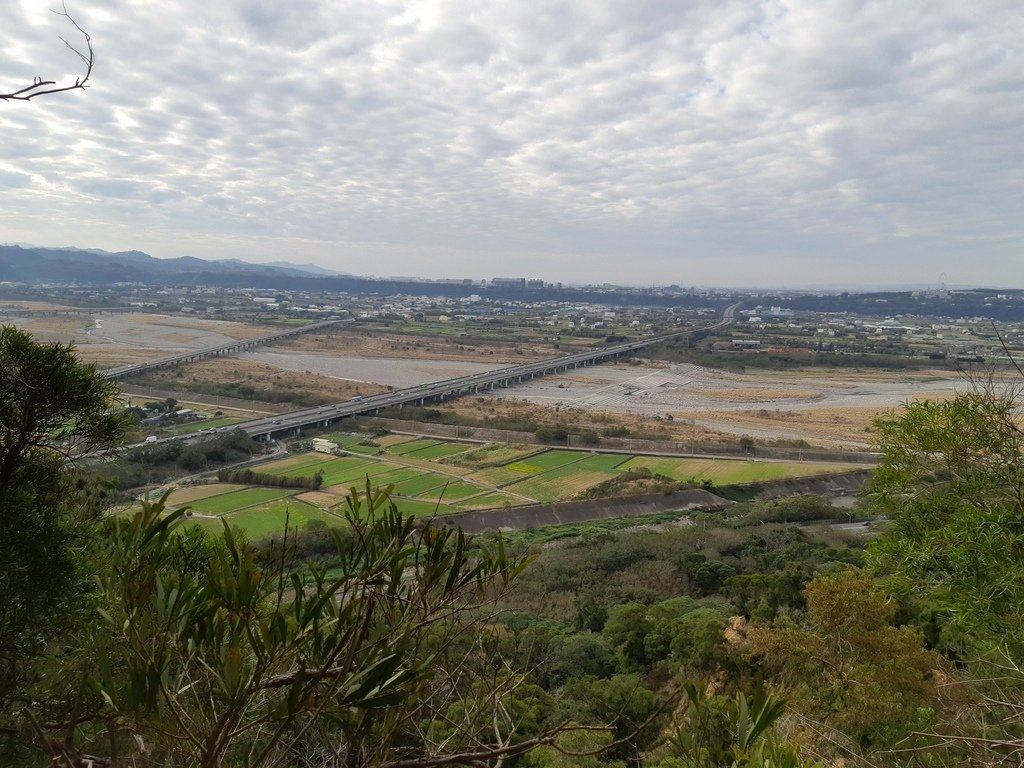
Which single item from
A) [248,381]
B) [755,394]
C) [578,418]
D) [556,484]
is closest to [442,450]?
[556,484]

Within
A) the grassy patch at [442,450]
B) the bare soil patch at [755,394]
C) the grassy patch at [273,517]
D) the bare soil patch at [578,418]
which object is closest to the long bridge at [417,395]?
the bare soil patch at [578,418]

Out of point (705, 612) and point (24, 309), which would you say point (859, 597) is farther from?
point (24, 309)

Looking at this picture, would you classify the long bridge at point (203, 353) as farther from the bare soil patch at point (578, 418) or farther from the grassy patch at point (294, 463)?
the bare soil patch at point (578, 418)

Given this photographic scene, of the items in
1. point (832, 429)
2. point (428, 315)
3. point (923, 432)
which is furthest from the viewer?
point (428, 315)

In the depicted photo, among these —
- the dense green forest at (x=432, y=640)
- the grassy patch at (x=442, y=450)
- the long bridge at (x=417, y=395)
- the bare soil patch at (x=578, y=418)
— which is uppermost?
the dense green forest at (x=432, y=640)

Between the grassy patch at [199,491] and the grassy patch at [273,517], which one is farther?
the grassy patch at [199,491]

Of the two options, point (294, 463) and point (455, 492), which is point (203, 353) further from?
point (455, 492)

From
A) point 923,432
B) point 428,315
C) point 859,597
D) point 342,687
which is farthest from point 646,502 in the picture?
point 428,315

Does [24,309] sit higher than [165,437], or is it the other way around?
[24,309]
